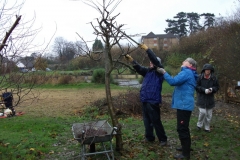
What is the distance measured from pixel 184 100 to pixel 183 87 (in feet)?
0.76

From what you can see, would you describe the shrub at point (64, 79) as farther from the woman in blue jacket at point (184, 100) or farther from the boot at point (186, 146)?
the boot at point (186, 146)

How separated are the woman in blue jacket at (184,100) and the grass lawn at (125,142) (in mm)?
403

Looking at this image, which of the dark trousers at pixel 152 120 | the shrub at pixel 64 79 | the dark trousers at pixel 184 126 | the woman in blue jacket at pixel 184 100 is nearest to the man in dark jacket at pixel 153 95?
the dark trousers at pixel 152 120

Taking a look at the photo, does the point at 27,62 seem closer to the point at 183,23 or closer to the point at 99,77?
the point at 99,77

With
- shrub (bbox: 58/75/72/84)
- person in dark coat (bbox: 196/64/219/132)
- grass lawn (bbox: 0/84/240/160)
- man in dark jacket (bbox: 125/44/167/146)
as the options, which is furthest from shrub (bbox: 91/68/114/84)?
man in dark jacket (bbox: 125/44/167/146)

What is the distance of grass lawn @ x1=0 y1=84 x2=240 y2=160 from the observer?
4895mm

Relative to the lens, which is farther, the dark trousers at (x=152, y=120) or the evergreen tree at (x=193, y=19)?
the evergreen tree at (x=193, y=19)

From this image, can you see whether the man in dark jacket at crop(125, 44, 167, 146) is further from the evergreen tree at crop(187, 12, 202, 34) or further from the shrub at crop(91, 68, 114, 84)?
the evergreen tree at crop(187, 12, 202, 34)

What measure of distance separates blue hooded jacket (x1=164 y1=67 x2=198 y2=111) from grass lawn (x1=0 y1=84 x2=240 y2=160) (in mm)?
998

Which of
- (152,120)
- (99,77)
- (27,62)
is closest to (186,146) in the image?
(152,120)

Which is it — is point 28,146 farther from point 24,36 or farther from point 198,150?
point 198,150

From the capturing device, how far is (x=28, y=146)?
5445 millimetres

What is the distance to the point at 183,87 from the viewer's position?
462 centimetres

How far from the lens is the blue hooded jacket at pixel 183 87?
14.8 ft
